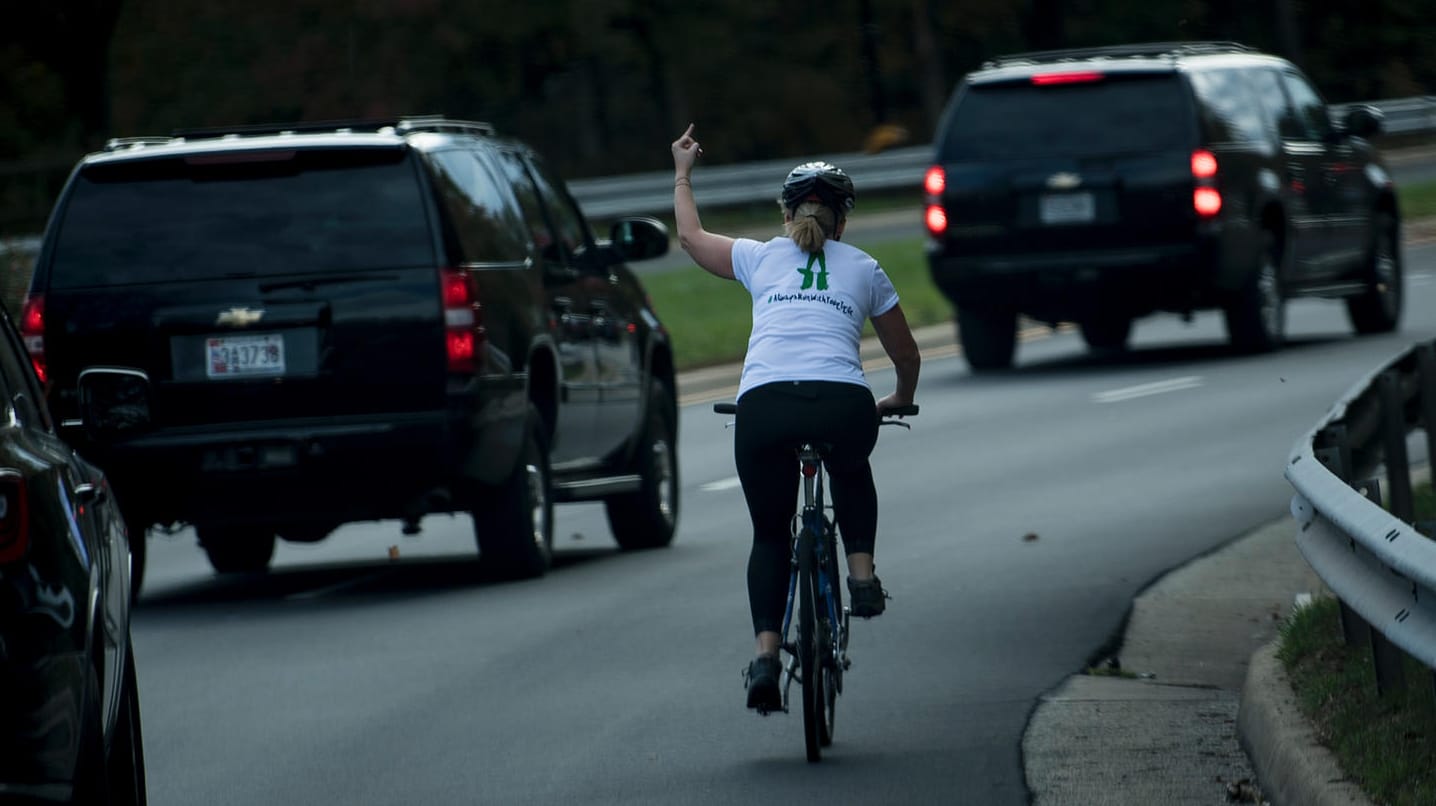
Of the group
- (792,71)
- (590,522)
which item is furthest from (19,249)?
(792,71)

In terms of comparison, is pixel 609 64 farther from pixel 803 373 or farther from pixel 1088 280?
pixel 803 373

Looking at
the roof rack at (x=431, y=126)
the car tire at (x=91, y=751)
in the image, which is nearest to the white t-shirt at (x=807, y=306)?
the car tire at (x=91, y=751)

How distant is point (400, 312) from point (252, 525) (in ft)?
3.48

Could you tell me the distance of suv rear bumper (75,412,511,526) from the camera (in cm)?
1114

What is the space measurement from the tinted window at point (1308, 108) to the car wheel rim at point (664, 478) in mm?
9462

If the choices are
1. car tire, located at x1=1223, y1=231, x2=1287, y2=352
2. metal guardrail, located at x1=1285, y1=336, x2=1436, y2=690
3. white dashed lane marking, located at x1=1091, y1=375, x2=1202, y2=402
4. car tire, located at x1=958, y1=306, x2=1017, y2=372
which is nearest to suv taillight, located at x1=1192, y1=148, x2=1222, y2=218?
car tire, located at x1=1223, y1=231, x2=1287, y2=352

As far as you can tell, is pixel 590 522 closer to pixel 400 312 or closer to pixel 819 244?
pixel 400 312

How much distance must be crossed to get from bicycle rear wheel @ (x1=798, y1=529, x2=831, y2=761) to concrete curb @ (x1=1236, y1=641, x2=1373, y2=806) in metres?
1.13

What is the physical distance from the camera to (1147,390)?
783 inches

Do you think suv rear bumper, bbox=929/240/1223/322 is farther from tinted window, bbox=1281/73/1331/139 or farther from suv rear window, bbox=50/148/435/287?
suv rear window, bbox=50/148/435/287

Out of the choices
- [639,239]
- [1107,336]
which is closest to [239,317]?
[639,239]

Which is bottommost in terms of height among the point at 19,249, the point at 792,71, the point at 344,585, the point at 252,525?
the point at 792,71

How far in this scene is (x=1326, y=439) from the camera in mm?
7906

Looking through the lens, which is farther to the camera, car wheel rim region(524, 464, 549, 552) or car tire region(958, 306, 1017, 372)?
car tire region(958, 306, 1017, 372)
